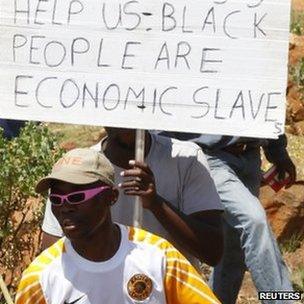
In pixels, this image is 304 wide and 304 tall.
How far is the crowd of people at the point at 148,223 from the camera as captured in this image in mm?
3023

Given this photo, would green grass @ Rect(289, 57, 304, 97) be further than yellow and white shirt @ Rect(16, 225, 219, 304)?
Yes

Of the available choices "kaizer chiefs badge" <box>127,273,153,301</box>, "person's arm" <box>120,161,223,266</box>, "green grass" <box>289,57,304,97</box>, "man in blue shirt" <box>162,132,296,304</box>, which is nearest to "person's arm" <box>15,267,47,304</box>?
"kaizer chiefs badge" <box>127,273,153,301</box>

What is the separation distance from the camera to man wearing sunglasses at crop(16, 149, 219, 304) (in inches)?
119

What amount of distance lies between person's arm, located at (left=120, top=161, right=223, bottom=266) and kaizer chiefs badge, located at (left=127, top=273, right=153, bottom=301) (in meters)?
0.48

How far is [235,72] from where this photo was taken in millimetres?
3621

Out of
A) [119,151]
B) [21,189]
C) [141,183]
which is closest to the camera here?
[141,183]

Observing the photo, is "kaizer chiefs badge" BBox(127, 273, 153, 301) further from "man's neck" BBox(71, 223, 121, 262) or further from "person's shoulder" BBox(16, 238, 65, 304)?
"person's shoulder" BBox(16, 238, 65, 304)

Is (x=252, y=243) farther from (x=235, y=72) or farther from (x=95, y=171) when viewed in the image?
(x=95, y=171)

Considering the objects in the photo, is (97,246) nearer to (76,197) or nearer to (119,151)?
(76,197)

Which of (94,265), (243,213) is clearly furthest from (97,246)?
(243,213)

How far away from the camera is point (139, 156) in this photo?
352 cm

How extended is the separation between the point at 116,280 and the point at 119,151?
2.63 ft

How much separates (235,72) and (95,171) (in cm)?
81

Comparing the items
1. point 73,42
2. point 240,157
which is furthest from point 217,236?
point 240,157
